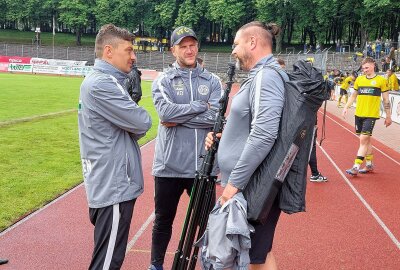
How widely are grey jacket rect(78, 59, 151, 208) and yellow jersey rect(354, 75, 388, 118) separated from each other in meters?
7.00

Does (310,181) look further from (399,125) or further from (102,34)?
(399,125)

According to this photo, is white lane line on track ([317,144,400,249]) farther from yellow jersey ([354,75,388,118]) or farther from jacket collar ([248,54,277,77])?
jacket collar ([248,54,277,77])

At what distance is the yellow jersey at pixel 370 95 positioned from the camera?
934 cm

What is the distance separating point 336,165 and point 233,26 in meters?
63.5

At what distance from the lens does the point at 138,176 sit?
3475mm

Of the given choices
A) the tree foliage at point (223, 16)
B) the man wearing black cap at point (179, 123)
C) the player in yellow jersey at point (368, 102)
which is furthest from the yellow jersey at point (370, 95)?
the tree foliage at point (223, 16)

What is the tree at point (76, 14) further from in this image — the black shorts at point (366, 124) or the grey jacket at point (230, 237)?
the grey jacket at point (230, 237)

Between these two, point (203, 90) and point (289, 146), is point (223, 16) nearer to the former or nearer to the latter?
point (203, 90)

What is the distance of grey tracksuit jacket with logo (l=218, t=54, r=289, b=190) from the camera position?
2922 millimetres

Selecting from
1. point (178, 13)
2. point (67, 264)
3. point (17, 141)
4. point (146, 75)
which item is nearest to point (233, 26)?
point (178, 13)

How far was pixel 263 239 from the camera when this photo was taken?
319 cm

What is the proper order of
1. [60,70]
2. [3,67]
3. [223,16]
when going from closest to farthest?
[60,70] < [3,67] < [223,16]

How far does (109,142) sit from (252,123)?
39.0 inches

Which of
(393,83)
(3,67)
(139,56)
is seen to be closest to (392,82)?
(393,83)
